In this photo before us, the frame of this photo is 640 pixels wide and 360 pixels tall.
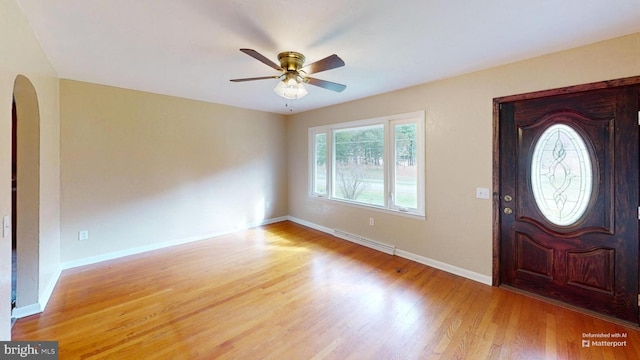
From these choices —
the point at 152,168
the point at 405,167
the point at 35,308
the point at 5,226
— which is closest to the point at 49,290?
the point at 35,308

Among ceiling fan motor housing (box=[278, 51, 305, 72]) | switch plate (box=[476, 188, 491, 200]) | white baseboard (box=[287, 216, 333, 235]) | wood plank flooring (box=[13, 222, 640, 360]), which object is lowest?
wood plank flooring (box=[13, 222, 640, 360])

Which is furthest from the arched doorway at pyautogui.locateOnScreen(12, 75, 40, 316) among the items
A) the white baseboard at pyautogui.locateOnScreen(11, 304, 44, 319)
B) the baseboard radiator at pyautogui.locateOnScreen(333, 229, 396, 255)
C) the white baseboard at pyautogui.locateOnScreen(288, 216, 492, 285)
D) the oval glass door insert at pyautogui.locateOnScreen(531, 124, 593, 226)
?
the oval glass door insert at pyautogui.locateOnScreen(531, 124, 593, 226)

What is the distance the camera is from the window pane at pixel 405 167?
368 cm

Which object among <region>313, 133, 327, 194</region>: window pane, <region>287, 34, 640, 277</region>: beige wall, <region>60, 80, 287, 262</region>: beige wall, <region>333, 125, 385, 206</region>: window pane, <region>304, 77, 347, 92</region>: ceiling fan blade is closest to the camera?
<region>287, 34, 640, 277</region>: beige wall

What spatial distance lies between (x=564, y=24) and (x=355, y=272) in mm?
3138

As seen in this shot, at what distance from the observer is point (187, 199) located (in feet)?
14.4

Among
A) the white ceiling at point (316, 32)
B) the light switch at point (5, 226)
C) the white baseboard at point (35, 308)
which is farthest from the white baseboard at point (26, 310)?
the white ceiling at point (316, 32)

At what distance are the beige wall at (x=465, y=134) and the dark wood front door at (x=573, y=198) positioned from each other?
161 millimetres

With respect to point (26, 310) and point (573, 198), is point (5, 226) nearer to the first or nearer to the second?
point (26, 310)

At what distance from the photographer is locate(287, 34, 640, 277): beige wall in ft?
7.66

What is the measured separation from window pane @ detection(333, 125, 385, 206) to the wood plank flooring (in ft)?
4.19

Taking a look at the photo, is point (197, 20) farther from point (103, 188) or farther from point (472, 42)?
point (103, 188)

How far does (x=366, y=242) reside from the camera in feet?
13.9

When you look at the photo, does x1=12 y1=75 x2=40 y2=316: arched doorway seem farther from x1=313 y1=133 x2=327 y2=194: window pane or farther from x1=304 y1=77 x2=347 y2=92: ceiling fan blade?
x1=313 y1=133 x2=327 y2=194: window pane
